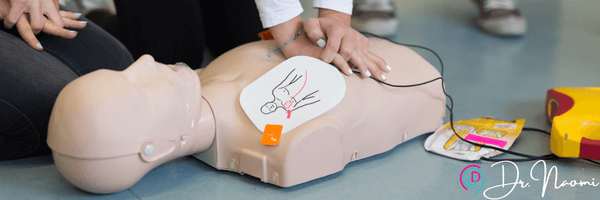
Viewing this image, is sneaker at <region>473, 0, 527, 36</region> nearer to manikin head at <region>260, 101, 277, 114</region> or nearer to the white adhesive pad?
the white adhesive pad

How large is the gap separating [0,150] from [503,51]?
6.02ft

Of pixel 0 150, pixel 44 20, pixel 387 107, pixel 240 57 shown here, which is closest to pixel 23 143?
pixel 0 150

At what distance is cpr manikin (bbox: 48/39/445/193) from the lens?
0.64 metres

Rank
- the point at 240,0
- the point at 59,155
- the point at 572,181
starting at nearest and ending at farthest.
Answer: the point at 59,155
the point at 572,181
the point at 240,0

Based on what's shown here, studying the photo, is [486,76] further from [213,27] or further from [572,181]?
[213,27]

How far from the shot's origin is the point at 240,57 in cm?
95

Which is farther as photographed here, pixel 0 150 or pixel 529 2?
pixel 529 2

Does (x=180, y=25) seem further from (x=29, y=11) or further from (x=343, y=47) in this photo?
(x=343, y=47)

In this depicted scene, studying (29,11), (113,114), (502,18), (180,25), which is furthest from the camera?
(502,18)

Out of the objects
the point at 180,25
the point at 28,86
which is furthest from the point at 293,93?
the point at 180,25

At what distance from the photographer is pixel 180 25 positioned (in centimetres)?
141

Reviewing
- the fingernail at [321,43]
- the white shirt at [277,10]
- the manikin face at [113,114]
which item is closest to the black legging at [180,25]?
the white shirt at [277,10]

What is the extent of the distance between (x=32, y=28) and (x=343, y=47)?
0.60 m

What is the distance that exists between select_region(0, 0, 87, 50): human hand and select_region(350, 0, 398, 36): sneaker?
1.38 meters
